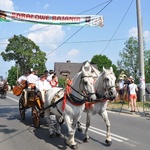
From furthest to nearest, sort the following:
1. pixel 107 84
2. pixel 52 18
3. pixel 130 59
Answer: pixel 130 59
pixel 52 18
pixel 107 84

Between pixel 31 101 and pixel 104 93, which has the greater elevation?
pixel 104 93

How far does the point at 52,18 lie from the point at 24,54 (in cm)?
6630

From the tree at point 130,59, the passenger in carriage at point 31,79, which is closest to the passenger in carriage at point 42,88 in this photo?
the passenger in carriage at point 31,79

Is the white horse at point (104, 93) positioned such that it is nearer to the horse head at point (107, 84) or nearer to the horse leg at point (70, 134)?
the horse head at point (107, 84)

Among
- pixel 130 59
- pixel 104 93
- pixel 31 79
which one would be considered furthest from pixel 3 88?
pixel 130 59

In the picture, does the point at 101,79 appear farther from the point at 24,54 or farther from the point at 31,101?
the point at 24,54

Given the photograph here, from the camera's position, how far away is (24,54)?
264 feet

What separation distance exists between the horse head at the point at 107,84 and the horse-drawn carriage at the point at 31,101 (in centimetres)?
319

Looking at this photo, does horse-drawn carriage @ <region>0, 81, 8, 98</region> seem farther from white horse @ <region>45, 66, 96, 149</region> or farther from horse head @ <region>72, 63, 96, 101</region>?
horse head @ <region>72, 63, 96, 101</region>

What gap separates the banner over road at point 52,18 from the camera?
46.7 ft

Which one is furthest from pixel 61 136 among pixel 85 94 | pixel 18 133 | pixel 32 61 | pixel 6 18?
pixel 32 61

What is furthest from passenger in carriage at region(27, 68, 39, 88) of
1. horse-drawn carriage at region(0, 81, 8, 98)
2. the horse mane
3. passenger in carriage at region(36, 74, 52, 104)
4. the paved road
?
horse-drawn carriage at region(0, 81, 8, 98)

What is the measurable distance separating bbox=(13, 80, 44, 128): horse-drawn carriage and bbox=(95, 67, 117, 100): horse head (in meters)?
3.19

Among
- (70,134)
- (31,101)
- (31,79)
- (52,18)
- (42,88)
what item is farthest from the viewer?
(52,18)
